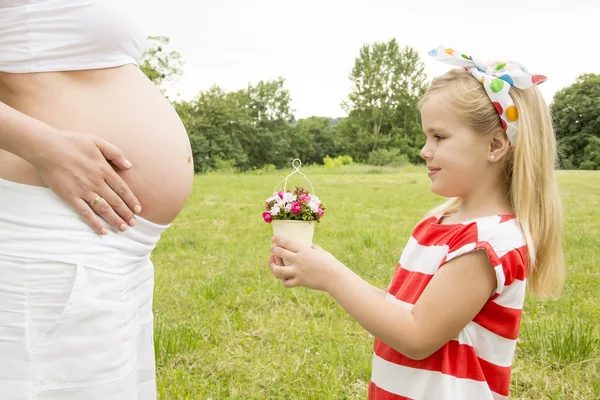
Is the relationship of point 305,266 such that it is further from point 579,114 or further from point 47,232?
point 579,114

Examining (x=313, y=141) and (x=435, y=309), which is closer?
(x=435, y=309)

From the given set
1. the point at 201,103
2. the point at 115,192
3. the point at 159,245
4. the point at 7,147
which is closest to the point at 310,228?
the point at 115,192

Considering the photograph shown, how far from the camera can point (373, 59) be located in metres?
48.5

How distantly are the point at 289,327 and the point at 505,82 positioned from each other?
2.27 m

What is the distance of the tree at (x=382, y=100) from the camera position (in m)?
46.7

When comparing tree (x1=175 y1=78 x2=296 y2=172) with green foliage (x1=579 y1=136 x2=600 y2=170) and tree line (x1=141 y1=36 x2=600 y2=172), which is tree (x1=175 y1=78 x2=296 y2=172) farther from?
green foliage (x1=579 y1=136 x2=600 y2=170)

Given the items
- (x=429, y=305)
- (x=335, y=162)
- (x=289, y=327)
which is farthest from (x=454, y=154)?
(x=335, y=162)

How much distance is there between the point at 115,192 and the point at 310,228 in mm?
584

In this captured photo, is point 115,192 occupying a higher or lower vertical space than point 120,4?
lower

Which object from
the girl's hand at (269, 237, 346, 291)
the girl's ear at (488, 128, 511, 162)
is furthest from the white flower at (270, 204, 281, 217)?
the girl's ear at (488, 128, 511, 162)

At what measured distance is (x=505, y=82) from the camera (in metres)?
1.46

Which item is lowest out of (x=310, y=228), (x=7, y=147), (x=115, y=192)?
(x=310, y=228)

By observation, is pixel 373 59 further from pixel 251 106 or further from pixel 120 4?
pixel 120 4

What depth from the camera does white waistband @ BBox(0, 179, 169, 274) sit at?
1.16 metres
